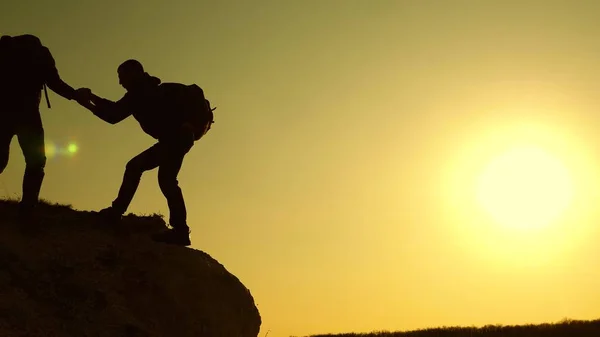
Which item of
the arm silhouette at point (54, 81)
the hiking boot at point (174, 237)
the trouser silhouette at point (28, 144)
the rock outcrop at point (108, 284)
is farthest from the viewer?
the hiking boot at point (174, 237)

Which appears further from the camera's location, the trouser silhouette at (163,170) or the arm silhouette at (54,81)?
the trouser silhouette at (163,170)

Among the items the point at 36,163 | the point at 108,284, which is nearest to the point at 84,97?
the point at 36,163

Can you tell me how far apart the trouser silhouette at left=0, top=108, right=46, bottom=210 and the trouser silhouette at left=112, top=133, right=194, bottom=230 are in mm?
1299

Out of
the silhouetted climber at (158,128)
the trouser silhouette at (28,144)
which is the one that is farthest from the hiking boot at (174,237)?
the trouser silhouette at (28,144)

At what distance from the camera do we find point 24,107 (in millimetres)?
8812

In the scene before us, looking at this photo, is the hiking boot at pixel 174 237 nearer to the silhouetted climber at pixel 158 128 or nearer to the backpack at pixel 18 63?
the silhouetted climber at pixel 158 128

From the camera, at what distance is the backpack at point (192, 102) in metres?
10.1

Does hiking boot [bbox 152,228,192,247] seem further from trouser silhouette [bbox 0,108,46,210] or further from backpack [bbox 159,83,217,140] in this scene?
trouser silhouette [bbox 0,108,46,210]

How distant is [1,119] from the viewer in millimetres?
8742

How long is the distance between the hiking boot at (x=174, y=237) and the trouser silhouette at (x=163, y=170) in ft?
0.53

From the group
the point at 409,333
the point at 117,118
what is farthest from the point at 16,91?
the point at 409,333

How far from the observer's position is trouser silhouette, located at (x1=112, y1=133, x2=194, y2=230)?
986 cm

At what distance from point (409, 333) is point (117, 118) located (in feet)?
40.7

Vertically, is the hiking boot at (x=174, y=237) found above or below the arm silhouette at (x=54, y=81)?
below
